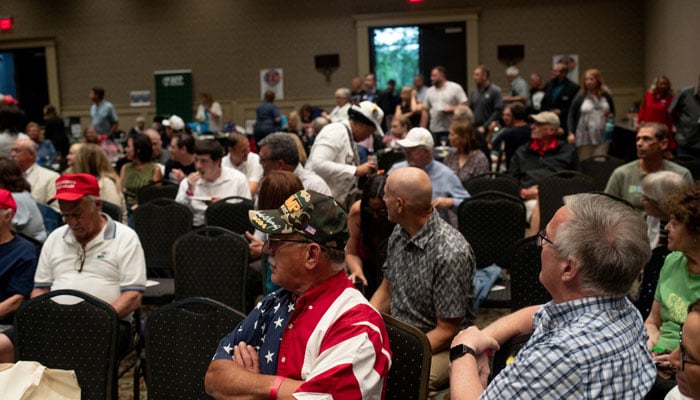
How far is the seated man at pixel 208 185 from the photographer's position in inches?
213

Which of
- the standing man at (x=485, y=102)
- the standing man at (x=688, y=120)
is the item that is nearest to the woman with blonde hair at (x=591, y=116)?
the standing man at (x=688, y=120)

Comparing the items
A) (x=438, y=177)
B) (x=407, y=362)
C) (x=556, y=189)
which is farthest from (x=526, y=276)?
(x=556, y=189)

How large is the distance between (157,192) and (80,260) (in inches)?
97.8

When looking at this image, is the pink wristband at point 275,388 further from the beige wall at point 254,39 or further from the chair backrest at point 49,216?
the beige wall at point 254,39

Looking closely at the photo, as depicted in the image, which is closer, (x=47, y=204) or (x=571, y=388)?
(x=571, y=388)

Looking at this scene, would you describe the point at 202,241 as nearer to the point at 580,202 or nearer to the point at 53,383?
the point at 53,383

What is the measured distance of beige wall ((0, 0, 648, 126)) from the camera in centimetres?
1484

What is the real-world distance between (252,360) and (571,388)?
1.05m

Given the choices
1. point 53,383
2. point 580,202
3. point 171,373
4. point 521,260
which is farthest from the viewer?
point 521,260

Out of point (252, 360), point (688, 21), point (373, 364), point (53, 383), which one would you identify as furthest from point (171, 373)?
point (688, 21)

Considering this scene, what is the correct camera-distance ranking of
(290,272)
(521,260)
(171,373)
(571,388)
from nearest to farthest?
(571,388) < (290,272) < (171,373) < (521,260)

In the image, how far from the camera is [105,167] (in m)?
5.79

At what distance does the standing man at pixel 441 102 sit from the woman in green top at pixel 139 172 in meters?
5.32

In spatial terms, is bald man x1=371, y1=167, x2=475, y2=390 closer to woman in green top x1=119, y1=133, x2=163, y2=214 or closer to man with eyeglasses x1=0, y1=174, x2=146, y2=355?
man with eyeglasses x1=0, y1=174, x2=146, y2=355
